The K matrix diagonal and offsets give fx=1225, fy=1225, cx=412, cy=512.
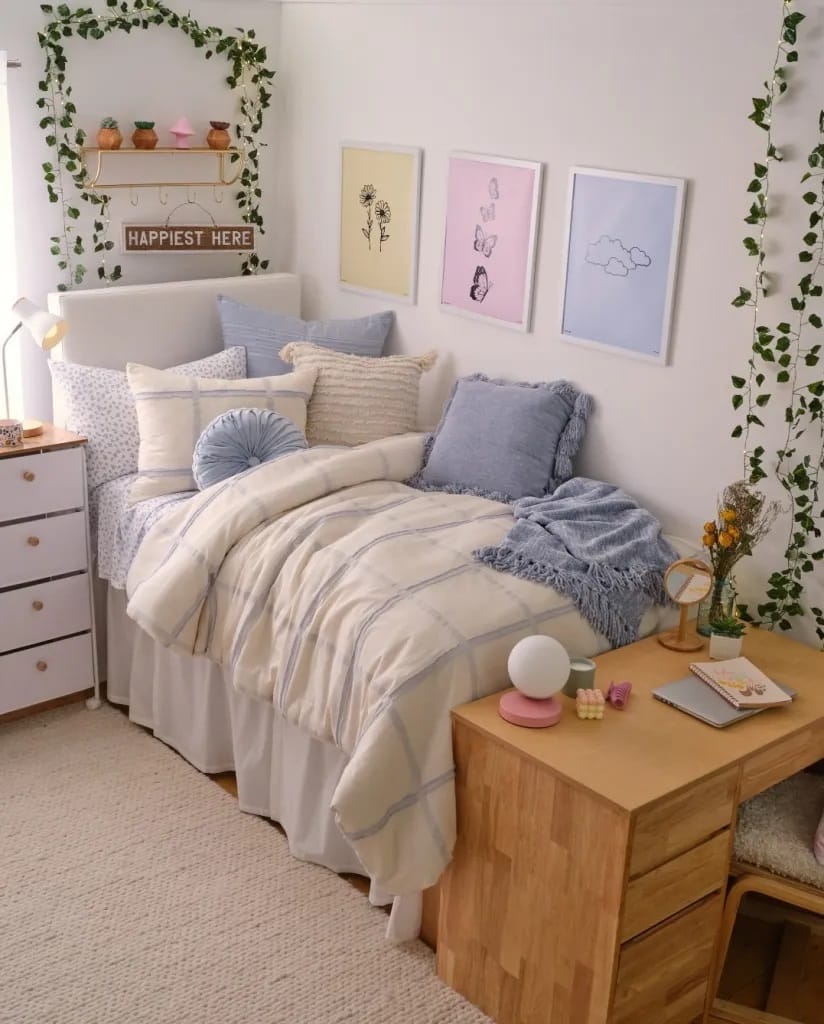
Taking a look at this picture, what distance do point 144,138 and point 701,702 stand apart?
7.90 ft

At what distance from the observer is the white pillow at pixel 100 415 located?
346 cm

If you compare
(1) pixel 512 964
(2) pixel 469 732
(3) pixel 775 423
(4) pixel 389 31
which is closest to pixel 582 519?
(3) pixel 775 423

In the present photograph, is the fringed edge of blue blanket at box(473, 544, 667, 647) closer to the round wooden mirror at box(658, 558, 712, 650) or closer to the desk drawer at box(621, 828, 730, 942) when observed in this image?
the round wooden mirror at box(658, 558, 712, 650)

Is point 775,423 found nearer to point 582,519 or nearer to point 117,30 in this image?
point 582,519

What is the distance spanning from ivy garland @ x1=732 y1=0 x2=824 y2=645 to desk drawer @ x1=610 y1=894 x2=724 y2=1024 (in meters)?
0.84

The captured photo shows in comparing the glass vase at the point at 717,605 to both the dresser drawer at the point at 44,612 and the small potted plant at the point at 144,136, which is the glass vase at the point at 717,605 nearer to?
the dresser drawer at the point at 44,612

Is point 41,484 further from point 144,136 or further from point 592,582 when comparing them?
point 592,582

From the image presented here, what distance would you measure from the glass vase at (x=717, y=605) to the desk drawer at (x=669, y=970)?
67cm

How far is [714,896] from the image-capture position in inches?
93.2

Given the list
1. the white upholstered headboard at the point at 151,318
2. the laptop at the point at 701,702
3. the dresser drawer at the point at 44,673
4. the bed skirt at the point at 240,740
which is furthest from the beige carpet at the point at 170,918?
the white upholstered headboard at the point at 151,318

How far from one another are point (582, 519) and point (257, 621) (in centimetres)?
84

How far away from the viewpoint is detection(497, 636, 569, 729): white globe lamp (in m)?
2.36

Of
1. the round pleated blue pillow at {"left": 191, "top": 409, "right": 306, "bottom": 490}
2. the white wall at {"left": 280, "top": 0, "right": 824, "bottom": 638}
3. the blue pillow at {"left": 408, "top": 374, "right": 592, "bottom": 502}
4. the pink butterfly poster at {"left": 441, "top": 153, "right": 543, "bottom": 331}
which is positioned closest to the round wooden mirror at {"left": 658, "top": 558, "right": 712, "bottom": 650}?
the white wall at {"left": 280, "top": 0, "right": 824, "bottom": 638}

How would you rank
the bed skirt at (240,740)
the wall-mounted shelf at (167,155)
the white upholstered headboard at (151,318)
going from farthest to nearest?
the wall-mounted shelf at (167,155), the white upholstered headboard at (151,318), the bed skirt at (240,740)
